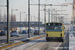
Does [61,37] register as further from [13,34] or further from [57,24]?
[13,34]

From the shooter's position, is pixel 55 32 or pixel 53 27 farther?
pixel 53 27

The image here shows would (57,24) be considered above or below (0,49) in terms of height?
above

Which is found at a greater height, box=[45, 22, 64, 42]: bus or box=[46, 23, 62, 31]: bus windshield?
box=[46, 23, 62, 31]: bus windshield

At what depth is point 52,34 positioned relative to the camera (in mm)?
28672

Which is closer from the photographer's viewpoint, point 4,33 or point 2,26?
point 4,33

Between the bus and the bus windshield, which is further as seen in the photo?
the bus windshield

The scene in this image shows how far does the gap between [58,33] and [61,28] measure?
32.0 inches

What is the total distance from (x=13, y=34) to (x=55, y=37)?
Result: 819 inches

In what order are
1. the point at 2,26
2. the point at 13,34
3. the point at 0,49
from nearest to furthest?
the point at 0,49 < the point at 13,34 < the point at 2,26

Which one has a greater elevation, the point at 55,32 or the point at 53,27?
the point at 53,27

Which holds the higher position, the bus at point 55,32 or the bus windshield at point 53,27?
the bus windshield at point 53,27

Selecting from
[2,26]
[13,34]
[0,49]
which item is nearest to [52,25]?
[0,49]

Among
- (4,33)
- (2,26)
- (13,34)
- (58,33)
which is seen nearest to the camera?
(58,33)

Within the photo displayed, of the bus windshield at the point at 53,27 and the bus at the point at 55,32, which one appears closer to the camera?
the bus at the point at 55,32
